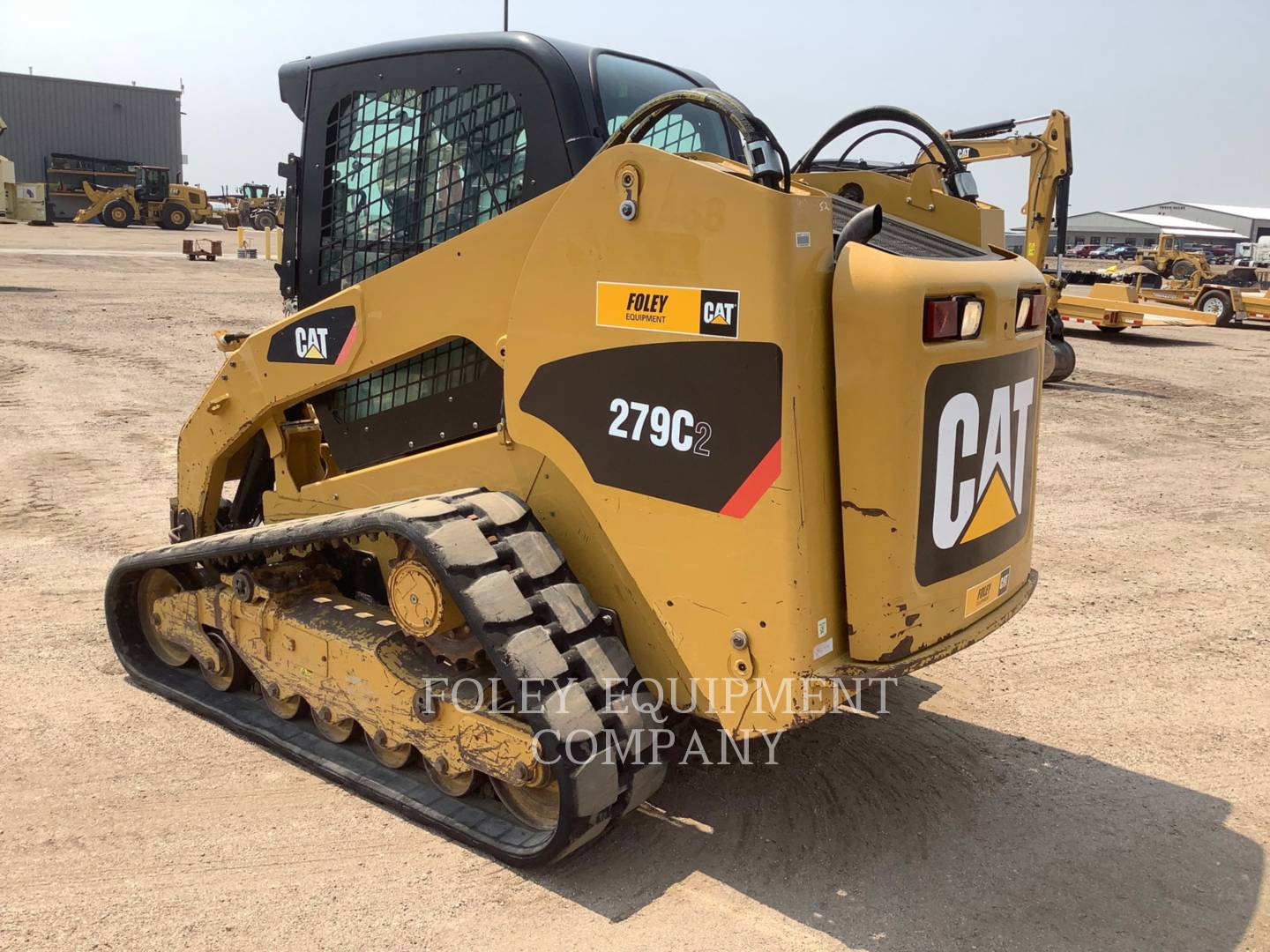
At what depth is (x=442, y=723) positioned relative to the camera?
3.40 metres

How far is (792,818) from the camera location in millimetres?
Answer: 3549

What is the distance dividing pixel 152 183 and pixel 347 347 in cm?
4184

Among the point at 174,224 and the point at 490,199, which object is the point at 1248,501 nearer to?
the point at 490,199

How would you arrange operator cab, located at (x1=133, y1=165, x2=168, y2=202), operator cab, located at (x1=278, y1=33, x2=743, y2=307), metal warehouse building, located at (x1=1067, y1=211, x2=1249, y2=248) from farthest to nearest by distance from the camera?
metal warehouse building, located at (x1=1067, y1=211, x2=1249, y2=248), operator cab, located at (x1=133, y1=165, x2=168, y2=202), operator cab, located at (x1=278, y1=33, x2=743, y2=307)

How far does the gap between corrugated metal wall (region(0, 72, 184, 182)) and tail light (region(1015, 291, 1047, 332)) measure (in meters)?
57.3

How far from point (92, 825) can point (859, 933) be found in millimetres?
2429

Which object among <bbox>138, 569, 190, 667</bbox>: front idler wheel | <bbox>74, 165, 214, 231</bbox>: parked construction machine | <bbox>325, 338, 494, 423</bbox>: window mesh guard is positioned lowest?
<bbox>138, 569, 190, 667</bbox>: front idler wheel

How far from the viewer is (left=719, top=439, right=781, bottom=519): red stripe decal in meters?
2.77

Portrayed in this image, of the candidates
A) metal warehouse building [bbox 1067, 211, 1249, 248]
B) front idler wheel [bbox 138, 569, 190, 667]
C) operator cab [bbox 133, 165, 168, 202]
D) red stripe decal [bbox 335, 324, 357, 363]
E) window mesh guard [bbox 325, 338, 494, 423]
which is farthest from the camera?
metal warehouse building [bbox 1067, 211, 1249, 248]

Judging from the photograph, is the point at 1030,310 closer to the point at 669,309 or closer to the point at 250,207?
the point at 669,309

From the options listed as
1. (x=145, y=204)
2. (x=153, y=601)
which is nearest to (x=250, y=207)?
(x=145, y=204)

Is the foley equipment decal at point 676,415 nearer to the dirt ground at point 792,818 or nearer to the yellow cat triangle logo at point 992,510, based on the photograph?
the yellow cat triangle logo at point 992,510

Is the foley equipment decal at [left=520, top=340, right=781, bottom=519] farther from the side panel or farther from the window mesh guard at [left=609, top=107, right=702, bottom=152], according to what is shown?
the window mesh guard at [left=609, top=107, right=702, bottom=152]

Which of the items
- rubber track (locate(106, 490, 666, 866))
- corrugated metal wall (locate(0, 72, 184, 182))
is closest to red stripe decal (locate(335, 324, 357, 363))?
rubber track (locate(106, 490, 666, 866))
